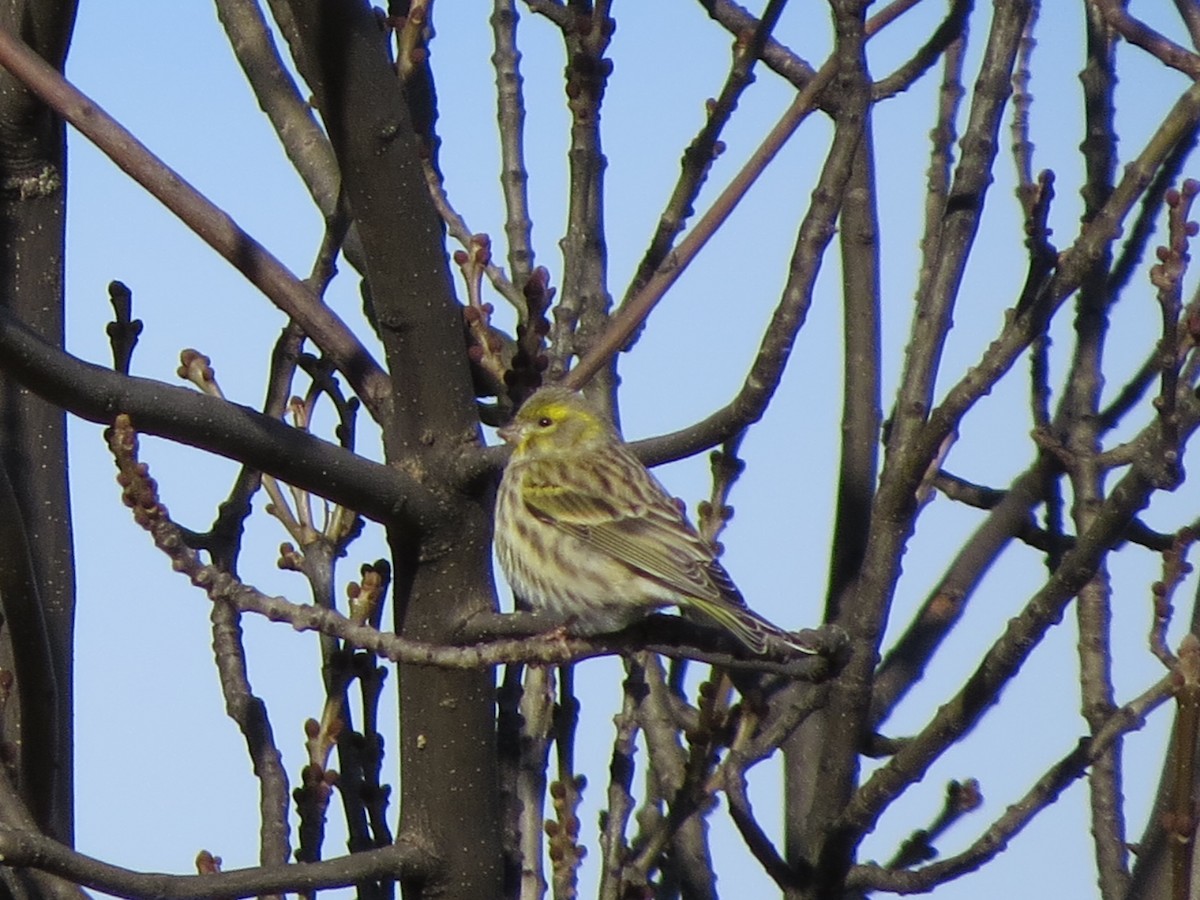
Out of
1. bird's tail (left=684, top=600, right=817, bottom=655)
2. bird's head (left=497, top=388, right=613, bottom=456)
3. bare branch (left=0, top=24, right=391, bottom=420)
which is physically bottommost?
bird's tail (left=684, top=600, right=817, bottom=655)

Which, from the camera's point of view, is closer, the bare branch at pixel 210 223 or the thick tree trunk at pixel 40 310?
the bare branch at pixel 210 223

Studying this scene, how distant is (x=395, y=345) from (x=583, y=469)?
6.18 feet

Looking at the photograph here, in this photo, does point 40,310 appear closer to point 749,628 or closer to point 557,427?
point 557,427

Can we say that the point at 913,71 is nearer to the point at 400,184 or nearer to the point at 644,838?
the point at 400,184

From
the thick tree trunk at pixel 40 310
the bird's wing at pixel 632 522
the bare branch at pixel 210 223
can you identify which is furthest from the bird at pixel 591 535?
the thick tree trunk at pixel 40 310

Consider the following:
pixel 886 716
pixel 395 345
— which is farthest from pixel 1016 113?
pixel 395 345

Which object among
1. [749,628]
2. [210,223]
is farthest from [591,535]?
[210,223]

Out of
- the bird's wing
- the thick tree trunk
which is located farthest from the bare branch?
the bird's wing

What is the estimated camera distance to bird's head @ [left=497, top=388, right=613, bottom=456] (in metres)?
4.71

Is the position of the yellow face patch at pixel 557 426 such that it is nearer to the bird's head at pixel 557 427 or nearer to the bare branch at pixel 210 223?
the bird's head at pixel 557 427

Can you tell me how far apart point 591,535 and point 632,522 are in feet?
0.40

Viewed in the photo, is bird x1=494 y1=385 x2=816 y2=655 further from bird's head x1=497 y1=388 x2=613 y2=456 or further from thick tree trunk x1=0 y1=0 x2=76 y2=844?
thick tree trunk x1=0 y1=0 x2=76 y2=844

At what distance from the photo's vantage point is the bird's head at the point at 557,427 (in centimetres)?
471

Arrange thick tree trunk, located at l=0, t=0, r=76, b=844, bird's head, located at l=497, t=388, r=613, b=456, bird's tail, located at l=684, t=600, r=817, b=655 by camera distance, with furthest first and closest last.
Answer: bird's head, located at l=497, t=388, r=613, b=456 → thick tree trunk, located at l=0, t=0, r=76, b=844 → bird's tail, located at l=684, t=600, r=817, b=655
